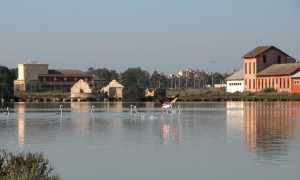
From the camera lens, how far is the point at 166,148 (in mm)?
32656

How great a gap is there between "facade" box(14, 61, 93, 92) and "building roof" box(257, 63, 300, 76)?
60.6 m

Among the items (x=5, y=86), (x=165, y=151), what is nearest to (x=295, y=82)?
(x=5, y=86)

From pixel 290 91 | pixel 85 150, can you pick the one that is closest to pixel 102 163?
pixel 85 150

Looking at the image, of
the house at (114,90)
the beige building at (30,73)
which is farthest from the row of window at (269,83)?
the beige building at (30,73)

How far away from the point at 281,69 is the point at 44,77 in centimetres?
7262

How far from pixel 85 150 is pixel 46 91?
151 meters

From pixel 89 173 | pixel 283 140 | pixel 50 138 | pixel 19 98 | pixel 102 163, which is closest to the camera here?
pixel 89 173

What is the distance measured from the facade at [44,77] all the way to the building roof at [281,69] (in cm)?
6059

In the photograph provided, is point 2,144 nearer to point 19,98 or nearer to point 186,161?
point 186,161

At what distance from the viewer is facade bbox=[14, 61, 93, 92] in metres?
188

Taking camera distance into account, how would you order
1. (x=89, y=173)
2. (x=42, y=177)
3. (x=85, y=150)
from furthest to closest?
(x=85, y=150) → (x=89, y=173) → (x=42, y=177)

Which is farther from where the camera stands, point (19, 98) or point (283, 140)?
point (19, 98)

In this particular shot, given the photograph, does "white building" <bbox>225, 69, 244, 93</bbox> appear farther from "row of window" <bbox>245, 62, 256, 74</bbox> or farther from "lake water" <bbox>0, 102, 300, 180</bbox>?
"lake water" <bbox>0, 102, 300, 180</bbox>

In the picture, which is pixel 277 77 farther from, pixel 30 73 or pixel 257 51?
pixel 30 73
